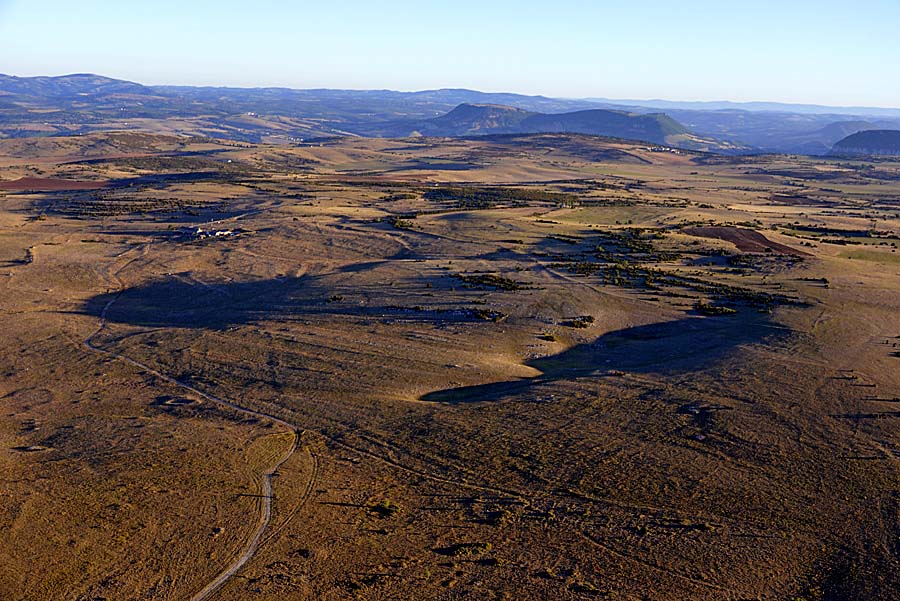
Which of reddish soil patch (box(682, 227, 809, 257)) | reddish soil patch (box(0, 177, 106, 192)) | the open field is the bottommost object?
reddish soil patch (box(0, 177, 106, 192))

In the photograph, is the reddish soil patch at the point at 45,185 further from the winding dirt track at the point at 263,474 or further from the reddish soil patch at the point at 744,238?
the reddish soil patch at the point at 744,238

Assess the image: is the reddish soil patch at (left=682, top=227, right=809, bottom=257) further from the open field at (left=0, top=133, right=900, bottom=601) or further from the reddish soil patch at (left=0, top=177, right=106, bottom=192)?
the reddish soil patch at (left=0, top=177, right=106, bottom=192)

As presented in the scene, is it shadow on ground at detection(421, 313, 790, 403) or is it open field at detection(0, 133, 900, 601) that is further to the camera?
shadow on ground at detection(421, 313, 790, 403)

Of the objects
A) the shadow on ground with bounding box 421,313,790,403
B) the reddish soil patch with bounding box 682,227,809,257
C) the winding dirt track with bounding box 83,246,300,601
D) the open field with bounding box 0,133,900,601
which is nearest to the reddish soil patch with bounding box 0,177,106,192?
the open field with bounding box 0,133,900,601

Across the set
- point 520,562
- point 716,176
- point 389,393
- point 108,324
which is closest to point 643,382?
point 389,393

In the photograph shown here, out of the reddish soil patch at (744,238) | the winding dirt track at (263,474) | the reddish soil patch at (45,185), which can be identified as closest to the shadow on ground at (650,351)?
the winding dirt track at (263,474)
